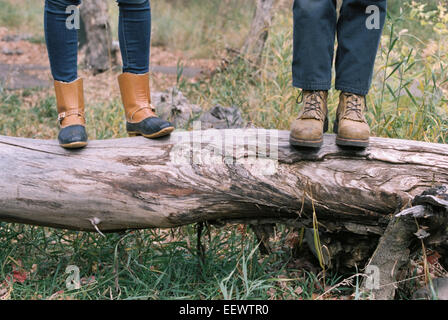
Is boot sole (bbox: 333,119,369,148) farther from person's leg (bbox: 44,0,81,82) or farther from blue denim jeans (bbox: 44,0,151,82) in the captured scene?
person's leg (bbox: 44,0,81,82)

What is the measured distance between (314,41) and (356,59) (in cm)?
20

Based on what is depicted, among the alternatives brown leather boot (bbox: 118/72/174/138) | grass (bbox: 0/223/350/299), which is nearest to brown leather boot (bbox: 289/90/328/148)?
grass (bbox: 0/223/350/299)

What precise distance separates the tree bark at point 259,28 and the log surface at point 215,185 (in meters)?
3.20

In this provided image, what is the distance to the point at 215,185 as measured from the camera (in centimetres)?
194

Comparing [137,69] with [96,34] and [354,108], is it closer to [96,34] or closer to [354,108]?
[354,108]

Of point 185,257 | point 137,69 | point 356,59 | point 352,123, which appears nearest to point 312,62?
point 356,59

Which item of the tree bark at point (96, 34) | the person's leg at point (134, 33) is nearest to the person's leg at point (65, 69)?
the person's leg at point (134, 33)

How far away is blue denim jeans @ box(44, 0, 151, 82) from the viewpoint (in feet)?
6.75

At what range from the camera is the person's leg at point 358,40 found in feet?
6.56

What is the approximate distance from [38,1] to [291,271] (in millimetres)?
9813

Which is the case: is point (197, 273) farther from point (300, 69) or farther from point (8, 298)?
point (300, 69)

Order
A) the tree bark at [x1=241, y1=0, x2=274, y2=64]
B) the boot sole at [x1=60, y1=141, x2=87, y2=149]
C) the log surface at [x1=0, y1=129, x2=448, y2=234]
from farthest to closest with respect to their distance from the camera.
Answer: the tree bark at [x1=241, y1=0, x2=274, y2=64] → the boot sole at [x1=60, y1=141, x2=87, y2=149] → the log surface at [x1=0, y1=129, x2=448, y2=234]

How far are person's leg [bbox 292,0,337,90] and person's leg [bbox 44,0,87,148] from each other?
0.98 m

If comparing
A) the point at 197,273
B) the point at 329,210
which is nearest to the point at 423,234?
the point at 329,210
